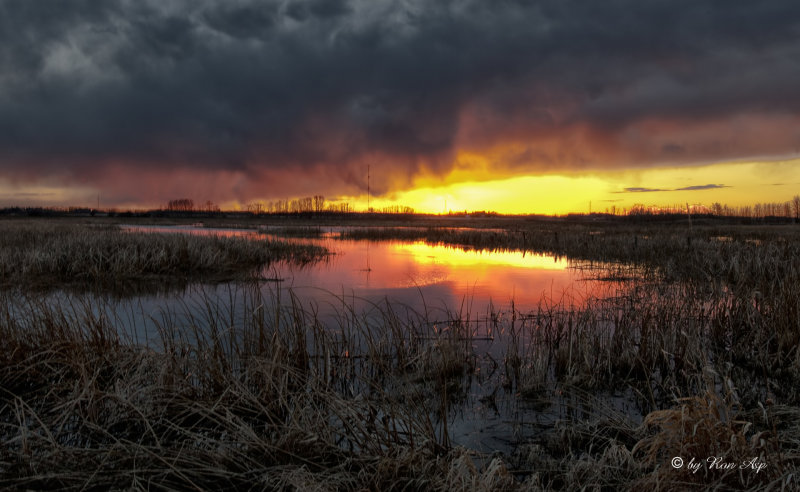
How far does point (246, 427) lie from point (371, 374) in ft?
7.83

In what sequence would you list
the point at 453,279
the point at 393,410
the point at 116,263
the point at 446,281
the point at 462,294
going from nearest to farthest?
the point at 393,410
the point at 462,294
the point at 116,263
the point at 446,281
the point at 453,279

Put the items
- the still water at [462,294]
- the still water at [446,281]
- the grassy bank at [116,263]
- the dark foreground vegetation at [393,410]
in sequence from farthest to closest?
the grassy bank at [116,263] → the still water at [446,281] → the still water at [462,294] → the dark foreground vegetation at [393,410]

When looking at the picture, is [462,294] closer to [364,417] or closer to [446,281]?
[446,281]

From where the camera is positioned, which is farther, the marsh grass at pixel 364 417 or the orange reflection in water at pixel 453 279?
the orange reflection in water at pixel 453 279

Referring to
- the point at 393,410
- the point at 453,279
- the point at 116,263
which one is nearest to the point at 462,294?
the point at 453,279

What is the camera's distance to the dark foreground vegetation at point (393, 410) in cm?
279

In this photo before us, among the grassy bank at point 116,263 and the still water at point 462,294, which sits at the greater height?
the grassy bank at point 116,263

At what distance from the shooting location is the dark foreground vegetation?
2.79m

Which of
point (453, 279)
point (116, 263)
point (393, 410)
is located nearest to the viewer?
point (393, 410)

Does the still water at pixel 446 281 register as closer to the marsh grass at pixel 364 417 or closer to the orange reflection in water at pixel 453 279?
the orange reflection in water at pixel 453 279

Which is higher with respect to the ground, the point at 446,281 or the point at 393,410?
the point at 393,410

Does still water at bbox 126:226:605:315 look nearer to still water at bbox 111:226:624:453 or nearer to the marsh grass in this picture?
still water at bbox 111:226:624:453

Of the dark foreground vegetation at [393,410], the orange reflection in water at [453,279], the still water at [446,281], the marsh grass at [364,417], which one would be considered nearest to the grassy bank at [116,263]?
the still water at [446,281]

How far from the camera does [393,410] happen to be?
351cm
